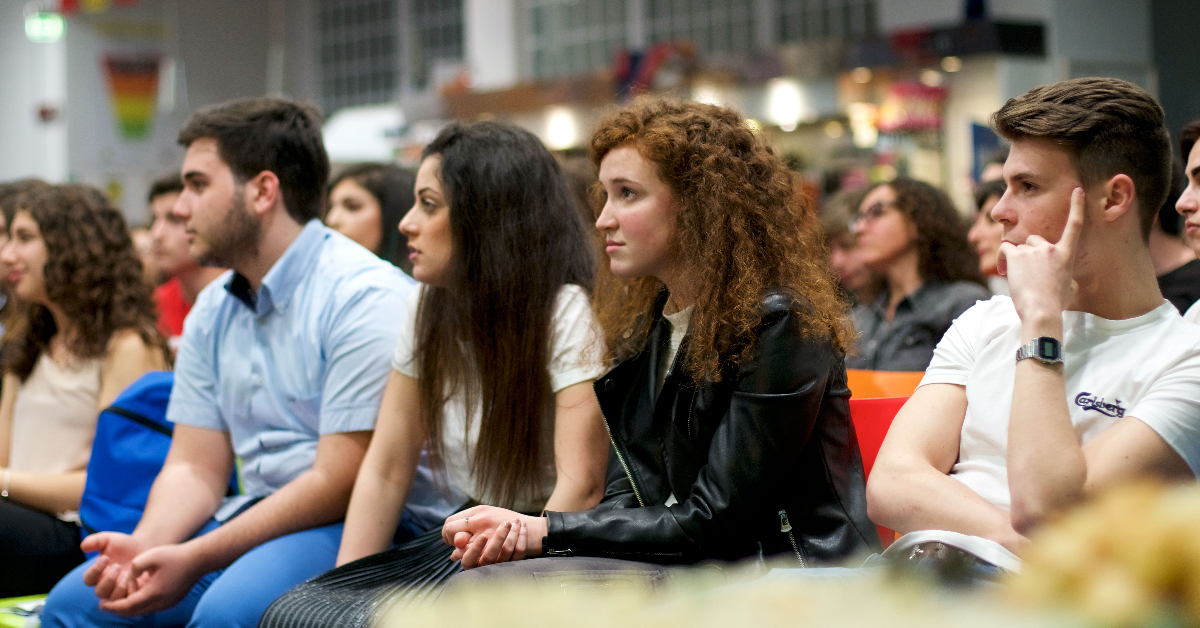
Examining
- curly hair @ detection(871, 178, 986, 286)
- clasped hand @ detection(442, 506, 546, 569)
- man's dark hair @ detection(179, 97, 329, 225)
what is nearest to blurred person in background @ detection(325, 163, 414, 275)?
man's dark hair @ detection(179, 97, 329, 225)

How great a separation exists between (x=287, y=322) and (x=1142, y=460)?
6.67ft

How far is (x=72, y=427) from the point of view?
326 centimetres

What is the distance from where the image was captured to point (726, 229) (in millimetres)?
2010

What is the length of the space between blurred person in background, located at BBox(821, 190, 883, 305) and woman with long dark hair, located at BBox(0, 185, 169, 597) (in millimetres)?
2989

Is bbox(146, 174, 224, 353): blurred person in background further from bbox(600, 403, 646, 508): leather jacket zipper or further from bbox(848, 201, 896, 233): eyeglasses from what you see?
bbox(848, 201, 896, 233): eyeglasses

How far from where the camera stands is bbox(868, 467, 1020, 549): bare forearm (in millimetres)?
1645

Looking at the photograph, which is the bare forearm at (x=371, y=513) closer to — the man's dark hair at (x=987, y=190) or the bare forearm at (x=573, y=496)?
the bare forearm at (x=573, y=496)

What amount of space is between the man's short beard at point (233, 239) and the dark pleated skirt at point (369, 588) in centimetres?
100

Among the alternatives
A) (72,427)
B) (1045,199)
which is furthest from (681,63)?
(1045,199)

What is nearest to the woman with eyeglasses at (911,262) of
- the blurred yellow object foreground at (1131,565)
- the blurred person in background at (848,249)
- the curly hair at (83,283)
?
the blurred person in background at (848,249)

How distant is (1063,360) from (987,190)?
254 centimetres

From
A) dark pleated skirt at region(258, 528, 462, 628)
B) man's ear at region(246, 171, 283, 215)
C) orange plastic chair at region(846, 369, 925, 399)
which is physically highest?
man's ear at region(246, 171, 283, 215)

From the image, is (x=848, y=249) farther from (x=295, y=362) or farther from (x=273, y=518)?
(x=273, y=518)

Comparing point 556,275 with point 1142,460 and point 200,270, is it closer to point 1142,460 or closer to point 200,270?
point 1142,460
